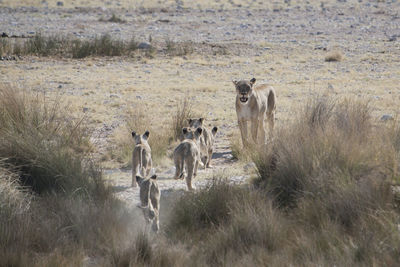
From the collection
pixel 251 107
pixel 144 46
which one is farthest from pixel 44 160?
pixel 144 46

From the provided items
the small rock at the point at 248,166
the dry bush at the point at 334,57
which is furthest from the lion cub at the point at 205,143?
the dry bush at the point at 334,57

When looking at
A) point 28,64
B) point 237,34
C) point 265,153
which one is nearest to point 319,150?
point 265,153

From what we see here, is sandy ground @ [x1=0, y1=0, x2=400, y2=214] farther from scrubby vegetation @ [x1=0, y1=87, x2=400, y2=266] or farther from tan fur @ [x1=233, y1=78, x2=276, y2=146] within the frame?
scrubby vegetation @ [x1=0, y1=87, x2=400, y2=266]

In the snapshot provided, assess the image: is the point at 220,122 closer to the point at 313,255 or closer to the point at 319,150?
the point at 319,150

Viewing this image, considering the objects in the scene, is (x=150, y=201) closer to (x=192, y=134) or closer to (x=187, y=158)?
(x=187, y=158)

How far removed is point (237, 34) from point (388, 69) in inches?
567

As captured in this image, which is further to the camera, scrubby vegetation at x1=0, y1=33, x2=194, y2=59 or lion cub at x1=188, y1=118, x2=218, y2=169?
scrubby vegetation at x1=0, y1=33, x2=194, y2=59

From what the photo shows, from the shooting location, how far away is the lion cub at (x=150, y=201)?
783cm

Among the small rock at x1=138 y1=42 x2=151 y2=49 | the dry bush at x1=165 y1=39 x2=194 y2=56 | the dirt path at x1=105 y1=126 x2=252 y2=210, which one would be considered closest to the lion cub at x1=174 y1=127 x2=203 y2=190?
the dirt path at x1=105 y1=126 x2=252 y2=210

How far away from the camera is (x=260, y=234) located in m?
7.39

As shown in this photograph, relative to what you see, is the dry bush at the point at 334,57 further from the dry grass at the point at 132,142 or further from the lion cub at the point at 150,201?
the lion cub at the point at 150,201

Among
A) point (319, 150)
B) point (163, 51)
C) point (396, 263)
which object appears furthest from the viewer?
point (163, 51)

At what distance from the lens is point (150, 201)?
8031 millimetres

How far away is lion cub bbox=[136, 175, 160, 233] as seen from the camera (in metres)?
7.83
